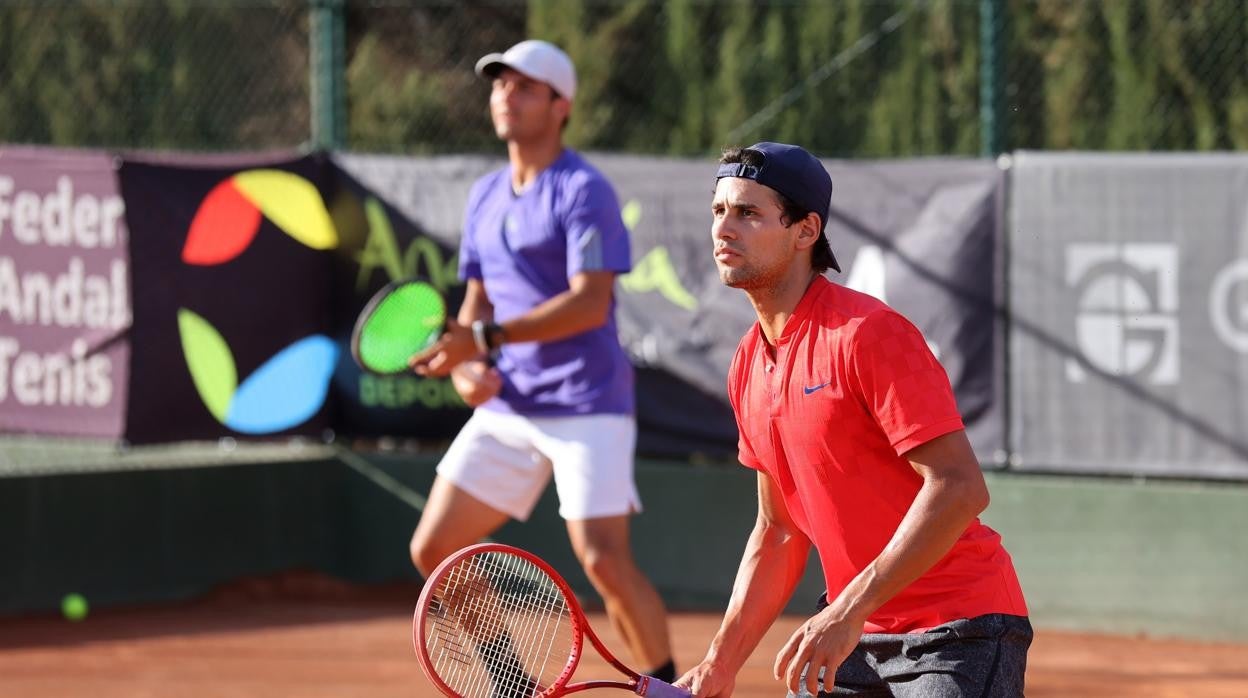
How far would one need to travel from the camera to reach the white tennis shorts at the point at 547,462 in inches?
216

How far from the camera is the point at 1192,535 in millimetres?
7254

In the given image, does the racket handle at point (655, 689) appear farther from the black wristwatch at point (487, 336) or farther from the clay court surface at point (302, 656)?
the clay court surface at point (302, 656)

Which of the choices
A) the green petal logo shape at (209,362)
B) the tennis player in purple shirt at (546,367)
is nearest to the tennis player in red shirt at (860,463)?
the tennis player in purple shirt at (546,367)

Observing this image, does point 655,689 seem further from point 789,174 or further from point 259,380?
point 259,380

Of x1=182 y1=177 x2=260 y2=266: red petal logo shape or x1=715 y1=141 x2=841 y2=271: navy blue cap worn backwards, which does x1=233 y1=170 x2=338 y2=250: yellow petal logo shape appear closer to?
x1=182 y1=177 x2=260 y2=266: red petal logo shape

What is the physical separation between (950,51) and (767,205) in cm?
1013

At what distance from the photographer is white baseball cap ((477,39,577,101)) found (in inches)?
220

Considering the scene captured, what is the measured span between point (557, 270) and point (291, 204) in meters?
3.26

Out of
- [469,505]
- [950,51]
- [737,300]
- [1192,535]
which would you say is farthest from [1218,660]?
[950,51]

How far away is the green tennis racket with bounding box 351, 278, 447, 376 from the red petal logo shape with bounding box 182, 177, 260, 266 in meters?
2.87

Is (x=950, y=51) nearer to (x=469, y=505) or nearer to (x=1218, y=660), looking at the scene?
(x=1218, y=660)

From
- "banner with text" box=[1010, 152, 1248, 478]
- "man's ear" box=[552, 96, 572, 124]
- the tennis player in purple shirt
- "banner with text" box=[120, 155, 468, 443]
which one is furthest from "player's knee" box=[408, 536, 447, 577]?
"banner with text" box=[120, 155, 468, 443]

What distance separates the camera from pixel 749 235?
11.0 feet

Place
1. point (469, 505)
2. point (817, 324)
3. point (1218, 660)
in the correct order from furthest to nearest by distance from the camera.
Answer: point (1218, 660) → point (469, 505) → point (817, 324)
